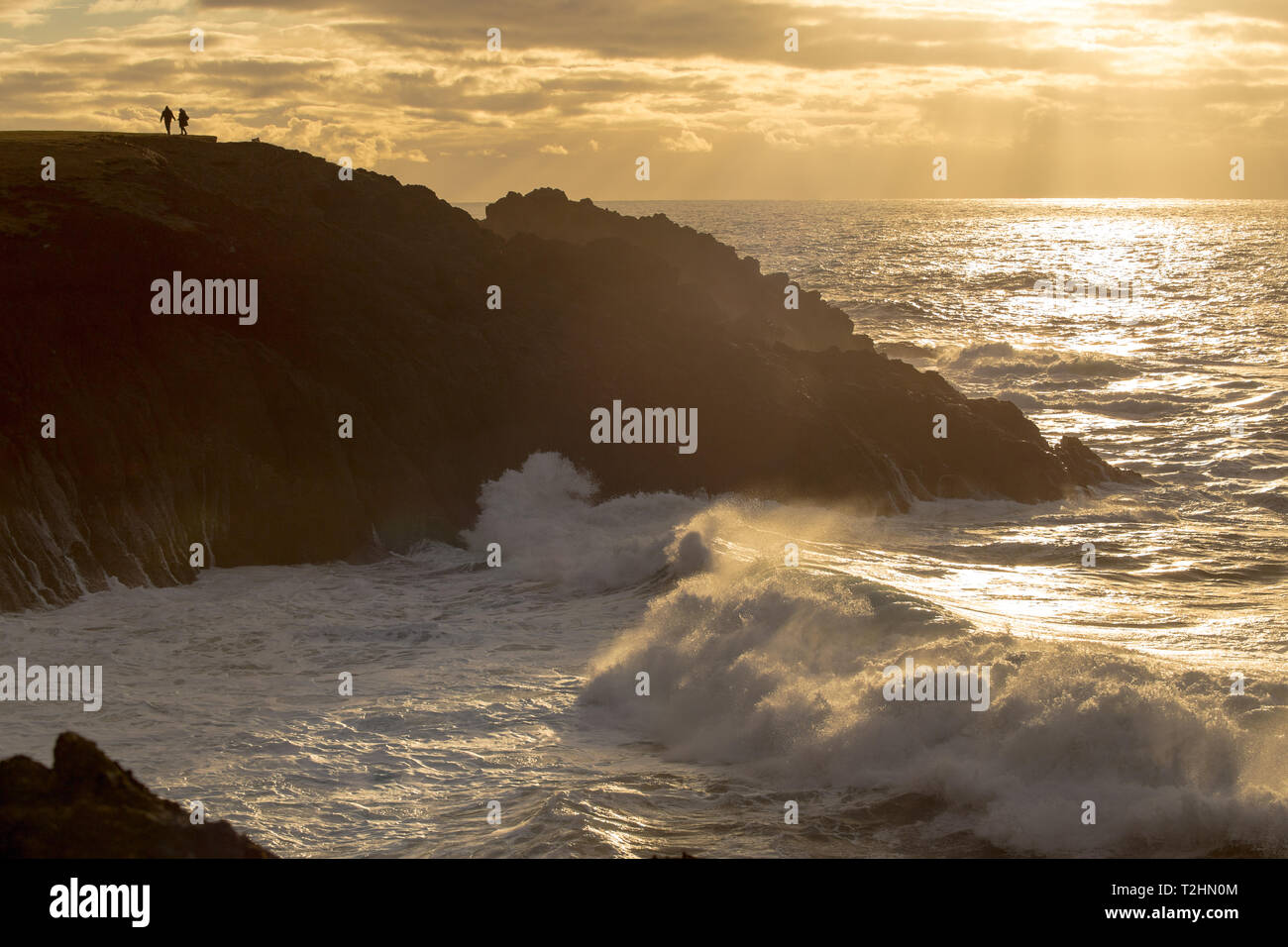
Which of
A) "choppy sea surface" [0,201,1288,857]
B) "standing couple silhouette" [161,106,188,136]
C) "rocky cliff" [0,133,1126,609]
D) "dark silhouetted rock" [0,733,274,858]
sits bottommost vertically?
"choppy sea surface" [0,201,1288,857]

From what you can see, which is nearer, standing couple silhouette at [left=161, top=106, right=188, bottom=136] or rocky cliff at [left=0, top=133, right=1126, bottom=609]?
rocky cliff at [left=0, top=133, right=1126, bottom=609]

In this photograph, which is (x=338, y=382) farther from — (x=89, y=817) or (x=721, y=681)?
(x=89, y=817)

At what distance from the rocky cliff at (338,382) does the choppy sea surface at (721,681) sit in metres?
1.01

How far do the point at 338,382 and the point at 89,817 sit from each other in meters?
18.7

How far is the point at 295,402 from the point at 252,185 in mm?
8699

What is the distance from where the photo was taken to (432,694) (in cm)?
1669

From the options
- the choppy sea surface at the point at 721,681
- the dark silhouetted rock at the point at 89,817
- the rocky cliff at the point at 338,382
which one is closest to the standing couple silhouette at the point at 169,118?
the rocky cliff at the point at 338,382

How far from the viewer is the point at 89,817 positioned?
803 centimetres

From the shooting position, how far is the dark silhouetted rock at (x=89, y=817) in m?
7.92


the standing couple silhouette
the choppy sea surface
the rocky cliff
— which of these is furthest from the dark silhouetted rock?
the standing couple silhouette

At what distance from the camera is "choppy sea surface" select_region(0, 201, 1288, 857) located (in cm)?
1209

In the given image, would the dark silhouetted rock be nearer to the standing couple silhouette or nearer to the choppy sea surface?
the choppy sea surface

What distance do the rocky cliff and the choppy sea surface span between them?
101 cm
